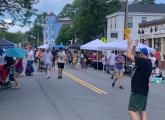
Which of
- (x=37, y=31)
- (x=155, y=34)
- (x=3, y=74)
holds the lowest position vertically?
(x=3, y=74)

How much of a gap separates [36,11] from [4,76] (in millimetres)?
6491

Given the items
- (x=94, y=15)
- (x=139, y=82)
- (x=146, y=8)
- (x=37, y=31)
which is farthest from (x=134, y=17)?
(x=37, y=31)

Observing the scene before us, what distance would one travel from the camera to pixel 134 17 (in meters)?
76.8

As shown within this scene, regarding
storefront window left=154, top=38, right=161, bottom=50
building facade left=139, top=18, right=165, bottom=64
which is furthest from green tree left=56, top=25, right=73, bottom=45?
storefront window left=154, top=38, right=161, bottom=50

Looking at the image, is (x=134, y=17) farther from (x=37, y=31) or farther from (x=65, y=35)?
(x=37, y=31)

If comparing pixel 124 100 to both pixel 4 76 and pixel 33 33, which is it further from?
pixel 33 33

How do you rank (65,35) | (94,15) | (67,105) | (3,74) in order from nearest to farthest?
(67,105)
(3,74)
(94,15)
(65,35)

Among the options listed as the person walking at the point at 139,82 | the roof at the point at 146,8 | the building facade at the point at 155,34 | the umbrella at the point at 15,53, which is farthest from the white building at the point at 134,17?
the person walking at the point at 139,82

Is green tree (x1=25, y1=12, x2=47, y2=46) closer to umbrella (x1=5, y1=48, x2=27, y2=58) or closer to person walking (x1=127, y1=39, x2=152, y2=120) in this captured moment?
umbrella (x1=5, y1=48, x2=27, y2=58)

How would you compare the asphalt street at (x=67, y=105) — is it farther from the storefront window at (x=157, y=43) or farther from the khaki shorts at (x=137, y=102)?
the storefront window at (x=157, y=43)

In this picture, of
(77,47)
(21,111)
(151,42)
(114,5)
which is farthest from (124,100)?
(114,5)

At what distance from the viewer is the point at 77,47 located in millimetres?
73500

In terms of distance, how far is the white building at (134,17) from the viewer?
75588 mm

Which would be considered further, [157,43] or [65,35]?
[65,35]
